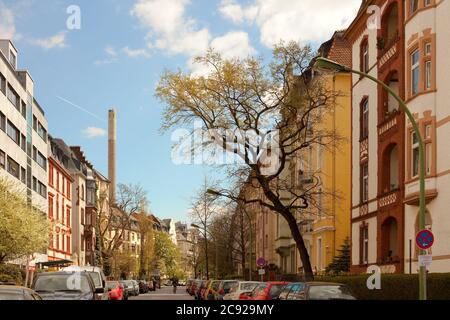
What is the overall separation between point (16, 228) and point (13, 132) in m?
16.2

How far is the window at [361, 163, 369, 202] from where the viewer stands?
3500cm

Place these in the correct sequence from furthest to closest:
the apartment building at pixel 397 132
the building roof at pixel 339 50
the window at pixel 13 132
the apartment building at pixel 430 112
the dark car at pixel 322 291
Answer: the window at pixel 13 132 → the building roof at pixel 339 50 → the apartment building at pixel 397 132 → the apartment building at pixel 430 112 → the dark car at pixel 322 291

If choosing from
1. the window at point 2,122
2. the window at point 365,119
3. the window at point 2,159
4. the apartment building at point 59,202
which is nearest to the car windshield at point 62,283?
the window at point 365,119

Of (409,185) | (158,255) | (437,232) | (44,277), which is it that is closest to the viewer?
(44,277)

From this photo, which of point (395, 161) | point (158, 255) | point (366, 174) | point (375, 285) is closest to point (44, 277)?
point (375, 285)

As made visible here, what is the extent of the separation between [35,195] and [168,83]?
29.6 metres

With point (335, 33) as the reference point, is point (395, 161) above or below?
below

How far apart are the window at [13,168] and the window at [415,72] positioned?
3251cm

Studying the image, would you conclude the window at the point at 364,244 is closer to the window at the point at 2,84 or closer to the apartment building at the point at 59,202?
the window at the point at 2,84

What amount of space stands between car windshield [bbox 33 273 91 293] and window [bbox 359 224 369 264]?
20.0m

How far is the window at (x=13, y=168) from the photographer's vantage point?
50.2 meters

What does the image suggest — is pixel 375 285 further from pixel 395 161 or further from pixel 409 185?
pixel 395 161

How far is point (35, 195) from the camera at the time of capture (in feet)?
194

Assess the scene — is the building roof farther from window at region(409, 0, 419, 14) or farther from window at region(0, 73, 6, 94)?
window at region(0, 73, 6, 94)
